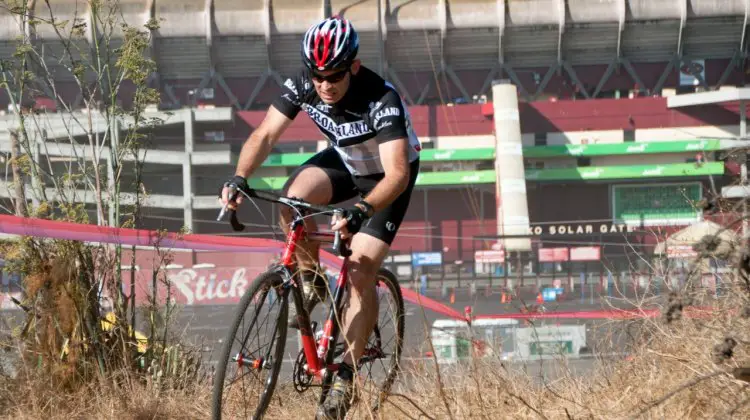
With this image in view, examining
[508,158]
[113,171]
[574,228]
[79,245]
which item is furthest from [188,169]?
[79,245]

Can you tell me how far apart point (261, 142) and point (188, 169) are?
57181 mm

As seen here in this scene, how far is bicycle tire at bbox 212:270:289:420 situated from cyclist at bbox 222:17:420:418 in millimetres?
219

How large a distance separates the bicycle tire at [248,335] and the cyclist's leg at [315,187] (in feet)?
0.77

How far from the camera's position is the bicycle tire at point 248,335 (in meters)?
Result: 4.52

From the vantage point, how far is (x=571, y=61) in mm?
68312

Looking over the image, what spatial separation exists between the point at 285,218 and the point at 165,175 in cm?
5891

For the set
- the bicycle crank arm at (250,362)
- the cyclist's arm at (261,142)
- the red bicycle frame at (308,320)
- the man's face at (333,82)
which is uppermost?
the man's face at (333,82)

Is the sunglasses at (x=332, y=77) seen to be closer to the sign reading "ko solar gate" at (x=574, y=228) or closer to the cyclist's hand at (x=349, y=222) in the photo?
the cyclist's hand at (x=349, y=222)

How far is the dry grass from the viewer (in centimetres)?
450

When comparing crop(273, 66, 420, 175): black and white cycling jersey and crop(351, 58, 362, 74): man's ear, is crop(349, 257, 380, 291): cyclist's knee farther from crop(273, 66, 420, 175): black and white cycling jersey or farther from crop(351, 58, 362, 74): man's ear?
crop(351, 58, 362, 74): man's ear

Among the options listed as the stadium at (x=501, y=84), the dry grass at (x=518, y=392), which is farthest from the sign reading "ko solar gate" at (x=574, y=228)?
the dry grass at (x=518, y=392)

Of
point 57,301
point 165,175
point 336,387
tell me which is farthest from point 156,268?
point 165,175

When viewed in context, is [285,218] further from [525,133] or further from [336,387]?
[525,133]

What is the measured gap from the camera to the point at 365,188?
5.61 metres
